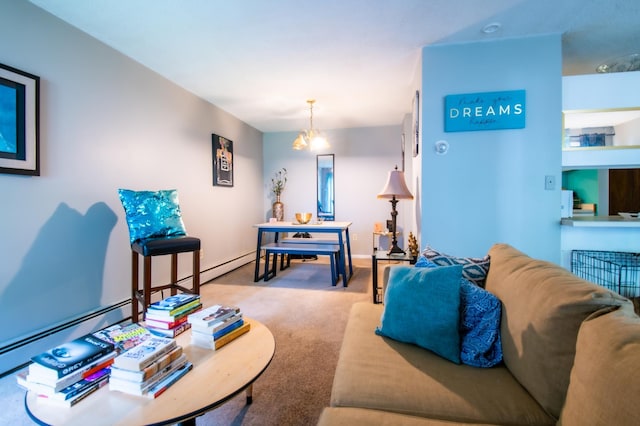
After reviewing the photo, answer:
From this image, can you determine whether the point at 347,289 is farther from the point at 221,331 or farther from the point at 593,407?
the point at 593,407

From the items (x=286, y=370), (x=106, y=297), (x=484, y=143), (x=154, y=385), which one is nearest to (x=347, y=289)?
(x=286, y=370)

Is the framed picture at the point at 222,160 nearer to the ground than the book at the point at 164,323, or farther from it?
farther from it

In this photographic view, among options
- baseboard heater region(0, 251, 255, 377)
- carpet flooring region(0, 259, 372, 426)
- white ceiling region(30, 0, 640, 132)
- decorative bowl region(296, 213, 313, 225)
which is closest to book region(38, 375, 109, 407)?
carpet flooring region(0, 259, 372, 426)

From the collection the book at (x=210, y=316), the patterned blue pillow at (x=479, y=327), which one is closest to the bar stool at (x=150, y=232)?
the book at (x=210, y=316)

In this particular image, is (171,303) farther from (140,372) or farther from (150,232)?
(150,232)

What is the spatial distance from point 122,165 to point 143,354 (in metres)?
2.09

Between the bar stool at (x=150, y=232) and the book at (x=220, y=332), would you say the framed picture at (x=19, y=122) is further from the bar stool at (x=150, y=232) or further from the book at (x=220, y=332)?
the book at (x=220, y=332)

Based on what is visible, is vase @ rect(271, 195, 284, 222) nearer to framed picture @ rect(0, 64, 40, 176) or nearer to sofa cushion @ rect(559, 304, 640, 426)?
framed picture @ rect(0, 64, 40, 176)

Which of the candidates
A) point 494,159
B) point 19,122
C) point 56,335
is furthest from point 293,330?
point 19,122

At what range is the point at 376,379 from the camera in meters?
1.02

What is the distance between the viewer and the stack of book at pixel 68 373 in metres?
Result: 0.92

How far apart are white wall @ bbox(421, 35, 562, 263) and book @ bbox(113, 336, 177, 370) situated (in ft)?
6.85

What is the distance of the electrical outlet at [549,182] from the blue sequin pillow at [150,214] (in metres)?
2.97

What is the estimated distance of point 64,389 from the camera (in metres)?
0.93
